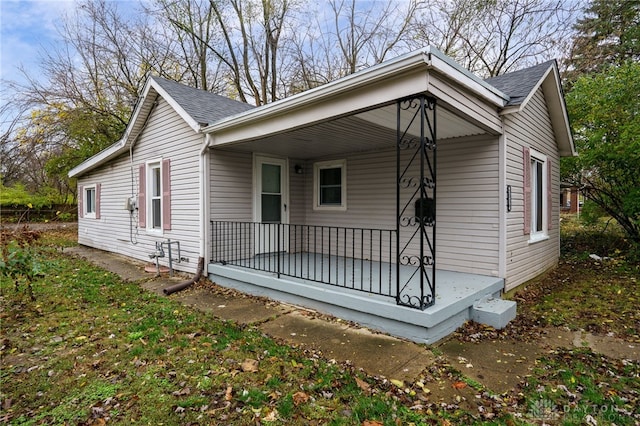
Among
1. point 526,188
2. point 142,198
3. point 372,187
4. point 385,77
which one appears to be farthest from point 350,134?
point 142,198

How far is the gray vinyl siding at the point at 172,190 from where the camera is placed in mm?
6410

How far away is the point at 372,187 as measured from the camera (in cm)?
662

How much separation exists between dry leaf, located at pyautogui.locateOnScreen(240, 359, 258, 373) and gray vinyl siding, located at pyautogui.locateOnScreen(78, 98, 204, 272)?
3.67 m

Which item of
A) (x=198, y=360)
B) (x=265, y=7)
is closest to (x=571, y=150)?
(x=198, y=360)

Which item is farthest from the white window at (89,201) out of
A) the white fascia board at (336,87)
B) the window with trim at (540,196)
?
the window with trim at (540,196)

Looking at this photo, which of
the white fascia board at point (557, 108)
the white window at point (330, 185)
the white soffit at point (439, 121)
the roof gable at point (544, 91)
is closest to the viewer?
the white soffit at point (439, 121)

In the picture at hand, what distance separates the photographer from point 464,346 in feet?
11.3

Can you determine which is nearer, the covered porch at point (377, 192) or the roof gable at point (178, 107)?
the covered porch at point (377, 192)

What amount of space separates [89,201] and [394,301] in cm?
1148

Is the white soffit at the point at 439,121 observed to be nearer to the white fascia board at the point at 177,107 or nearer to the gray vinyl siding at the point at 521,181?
the gray vinyl siding at the point at 521,181

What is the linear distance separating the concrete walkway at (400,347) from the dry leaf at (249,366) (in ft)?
1.92

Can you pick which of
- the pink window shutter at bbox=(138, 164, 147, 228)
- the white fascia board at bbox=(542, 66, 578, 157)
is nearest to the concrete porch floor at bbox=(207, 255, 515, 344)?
the pink window shutter at bbox=(138, 164, 147, 228)

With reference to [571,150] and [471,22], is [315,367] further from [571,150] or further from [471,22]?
[471,22]

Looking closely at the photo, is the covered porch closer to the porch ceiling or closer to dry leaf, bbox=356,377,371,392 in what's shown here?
the porch ceiling
